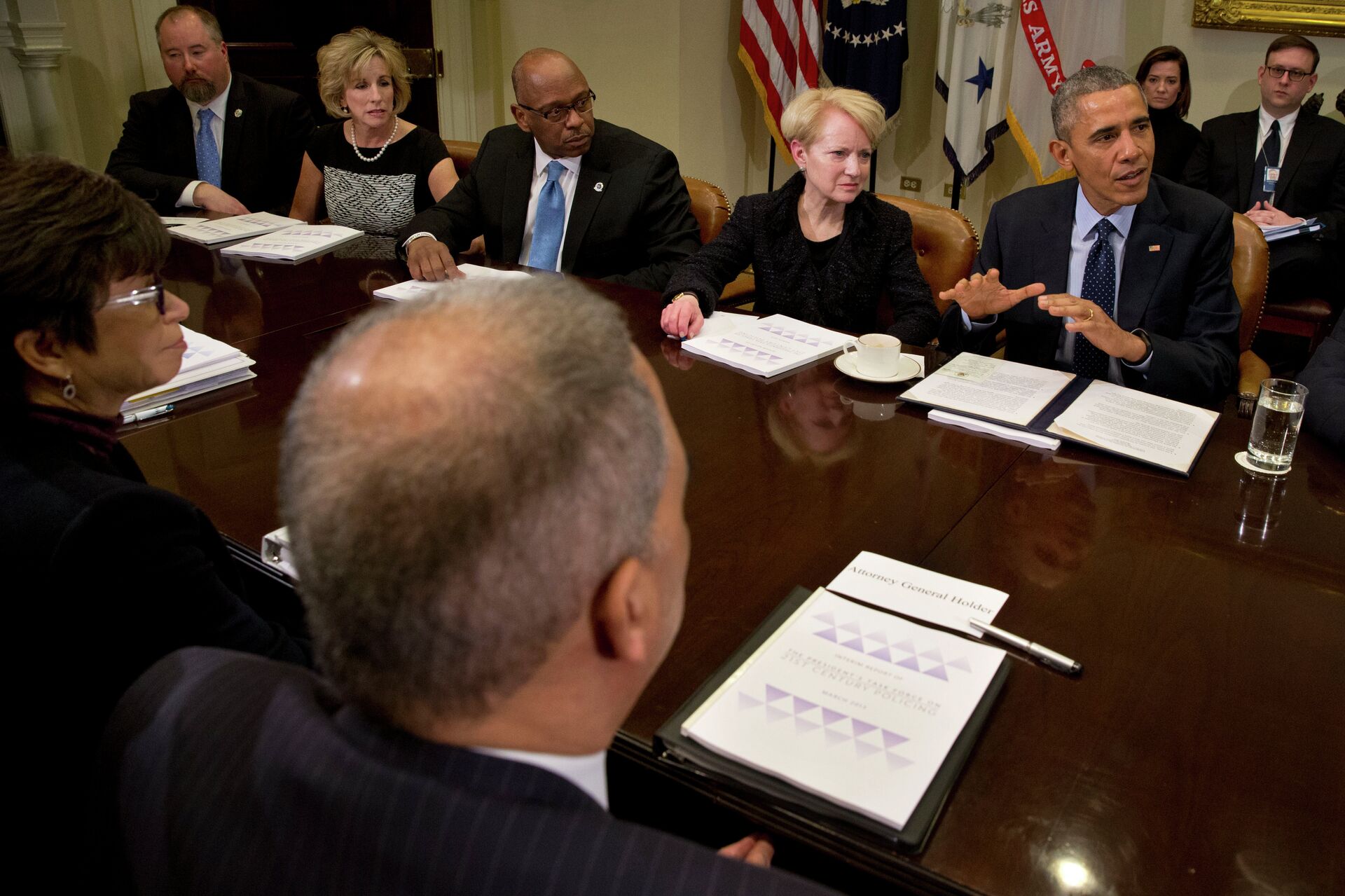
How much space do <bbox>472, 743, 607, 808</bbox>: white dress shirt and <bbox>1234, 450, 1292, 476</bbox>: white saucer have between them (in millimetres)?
1360

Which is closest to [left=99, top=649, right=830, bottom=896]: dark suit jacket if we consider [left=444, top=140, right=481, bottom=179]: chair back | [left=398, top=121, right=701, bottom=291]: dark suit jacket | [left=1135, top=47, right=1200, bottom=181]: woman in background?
[left=398, top=121, right=701, bottom=291]: dark suit jacket

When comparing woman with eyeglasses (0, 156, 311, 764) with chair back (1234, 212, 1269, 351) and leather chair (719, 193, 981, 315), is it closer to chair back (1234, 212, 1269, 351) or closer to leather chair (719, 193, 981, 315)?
leather chair (719, 193, 981, 315)

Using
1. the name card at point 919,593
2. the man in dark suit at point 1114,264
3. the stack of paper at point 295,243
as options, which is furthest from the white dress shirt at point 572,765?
the stack of paper at point 295,243

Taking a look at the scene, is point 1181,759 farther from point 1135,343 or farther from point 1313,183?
point 1313,183

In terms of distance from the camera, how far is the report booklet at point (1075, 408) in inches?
66.5

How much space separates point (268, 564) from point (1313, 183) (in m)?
4.51

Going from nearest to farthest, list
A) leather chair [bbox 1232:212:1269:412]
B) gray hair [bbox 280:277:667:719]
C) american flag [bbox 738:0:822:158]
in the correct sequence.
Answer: gray hair [bbox 280:277:667:719]
leather chair [bbox 1232:212:1269:412]
american flag [bbox 738:0:822:158]

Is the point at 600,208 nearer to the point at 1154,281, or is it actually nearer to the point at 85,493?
the point at 1154,281

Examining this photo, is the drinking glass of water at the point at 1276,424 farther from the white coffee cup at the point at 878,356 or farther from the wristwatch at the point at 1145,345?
the white coffee cup at the point at 878,356

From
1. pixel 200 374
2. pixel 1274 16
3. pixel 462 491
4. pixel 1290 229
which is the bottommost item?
pixel 1290 229

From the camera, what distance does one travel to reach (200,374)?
1.94 metres

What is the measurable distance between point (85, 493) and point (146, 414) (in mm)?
837

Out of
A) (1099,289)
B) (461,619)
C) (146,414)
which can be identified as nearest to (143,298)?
(146,414)

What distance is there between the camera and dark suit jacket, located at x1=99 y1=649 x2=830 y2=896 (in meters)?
0.56
